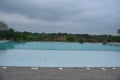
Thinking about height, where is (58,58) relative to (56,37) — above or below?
below

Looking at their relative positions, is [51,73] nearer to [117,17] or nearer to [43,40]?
[117,17]

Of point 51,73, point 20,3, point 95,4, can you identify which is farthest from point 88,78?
point 20,3

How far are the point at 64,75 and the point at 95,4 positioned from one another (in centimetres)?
183

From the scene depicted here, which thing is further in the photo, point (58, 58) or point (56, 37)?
point (56, 37)

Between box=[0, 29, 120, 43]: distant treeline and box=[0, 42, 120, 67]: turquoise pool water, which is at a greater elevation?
box=[0, 29, 120, 43]: distant treeline

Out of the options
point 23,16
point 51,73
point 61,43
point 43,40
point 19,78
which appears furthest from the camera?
point 61,43

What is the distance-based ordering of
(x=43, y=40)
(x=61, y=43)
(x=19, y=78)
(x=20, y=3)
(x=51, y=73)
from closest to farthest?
1. (x=19, y=78)
2. (x=20, y=3)
3. (x=51, y=73)
4. (x=43, y=40)
5. (x=61, y=43)

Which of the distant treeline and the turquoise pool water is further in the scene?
the distant treeline

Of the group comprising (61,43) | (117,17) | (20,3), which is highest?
(20,3)

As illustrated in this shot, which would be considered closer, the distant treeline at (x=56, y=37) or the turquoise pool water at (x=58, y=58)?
the turquoise pool water at (x=58, y=58)

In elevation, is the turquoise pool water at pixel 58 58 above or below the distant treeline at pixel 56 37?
below

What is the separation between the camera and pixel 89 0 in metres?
4.51

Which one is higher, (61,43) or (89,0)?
(89,0)

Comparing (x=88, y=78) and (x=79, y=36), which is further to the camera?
(x=79, y=36)
